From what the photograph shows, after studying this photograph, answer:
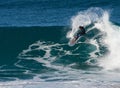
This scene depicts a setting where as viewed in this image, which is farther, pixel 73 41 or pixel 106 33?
pixel 106 33

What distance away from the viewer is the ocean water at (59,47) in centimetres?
2177

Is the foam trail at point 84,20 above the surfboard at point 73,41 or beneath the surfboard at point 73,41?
above

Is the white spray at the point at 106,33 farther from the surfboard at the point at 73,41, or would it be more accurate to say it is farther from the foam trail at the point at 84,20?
the surfboard at the point at 73,41

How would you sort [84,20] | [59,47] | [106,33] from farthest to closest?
1. [84,20]
2. [106,33]
3. [59,47]

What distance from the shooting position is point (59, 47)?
2716cm

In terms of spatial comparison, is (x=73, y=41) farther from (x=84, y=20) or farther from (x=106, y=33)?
(x=84, y=20)

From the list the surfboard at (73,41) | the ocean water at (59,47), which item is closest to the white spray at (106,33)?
the ocean water at (59,47)

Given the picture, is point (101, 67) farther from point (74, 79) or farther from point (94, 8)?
point (94, 8)

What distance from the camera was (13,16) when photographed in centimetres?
3503

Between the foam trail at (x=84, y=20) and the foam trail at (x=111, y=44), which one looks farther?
the foam trail at (x=84, y=20)

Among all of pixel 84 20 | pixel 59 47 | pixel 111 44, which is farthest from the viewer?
pixel 84 20

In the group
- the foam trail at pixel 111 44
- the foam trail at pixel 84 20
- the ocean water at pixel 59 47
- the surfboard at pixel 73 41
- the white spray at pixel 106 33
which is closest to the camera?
the ocean water at pixel 59 47

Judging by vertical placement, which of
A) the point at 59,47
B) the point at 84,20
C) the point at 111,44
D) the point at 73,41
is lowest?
the point at 111,44

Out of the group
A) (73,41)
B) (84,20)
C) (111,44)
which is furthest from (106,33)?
(84,20)
